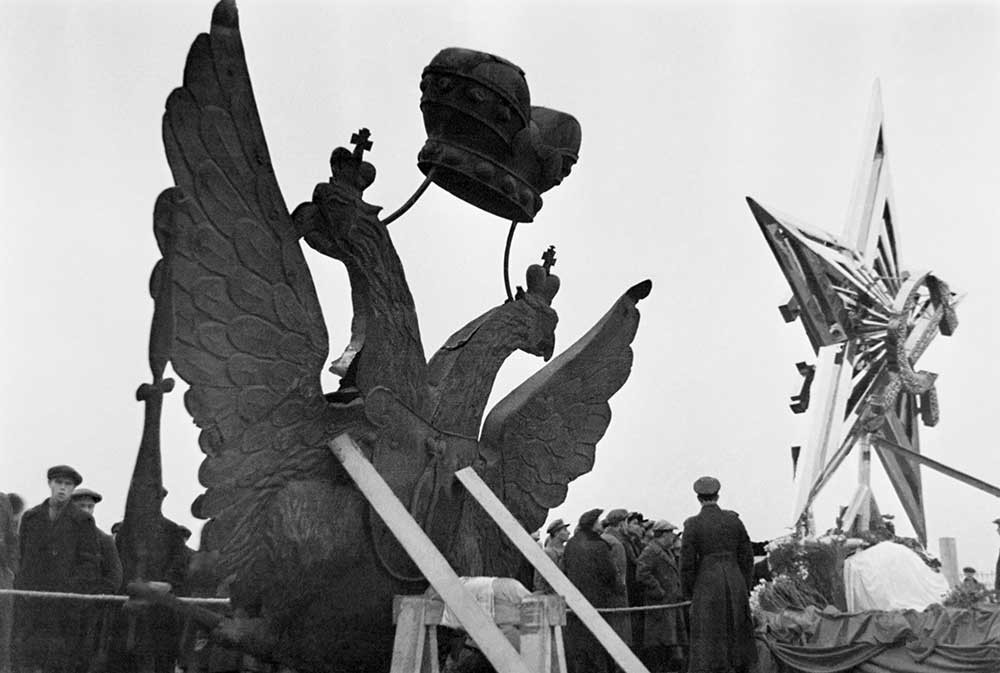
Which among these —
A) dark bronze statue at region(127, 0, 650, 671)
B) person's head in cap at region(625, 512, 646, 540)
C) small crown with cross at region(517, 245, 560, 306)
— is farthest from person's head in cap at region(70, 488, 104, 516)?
person's head in cap at region(625, 512, 646, 540)

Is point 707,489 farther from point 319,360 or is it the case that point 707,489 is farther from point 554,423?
point 319,360

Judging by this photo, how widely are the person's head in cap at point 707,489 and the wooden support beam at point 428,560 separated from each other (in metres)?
3.01

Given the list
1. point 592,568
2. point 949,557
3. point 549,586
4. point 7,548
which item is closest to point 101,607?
point 7,548

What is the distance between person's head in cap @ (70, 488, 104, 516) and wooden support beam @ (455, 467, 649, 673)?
1468 mm

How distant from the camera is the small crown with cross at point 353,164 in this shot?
15.5 ft

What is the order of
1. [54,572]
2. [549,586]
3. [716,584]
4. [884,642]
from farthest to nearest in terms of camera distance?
[884,642] < [716,584] < [549,586] < [54,572]

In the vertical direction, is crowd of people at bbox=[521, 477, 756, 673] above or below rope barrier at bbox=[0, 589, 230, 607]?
above

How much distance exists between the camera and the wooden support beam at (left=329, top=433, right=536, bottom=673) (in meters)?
4.30

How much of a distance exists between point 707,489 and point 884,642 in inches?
67.7

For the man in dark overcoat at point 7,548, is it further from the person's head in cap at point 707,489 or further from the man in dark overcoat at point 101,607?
the person's head in cap at point 707,489

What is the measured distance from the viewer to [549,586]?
6762 mm

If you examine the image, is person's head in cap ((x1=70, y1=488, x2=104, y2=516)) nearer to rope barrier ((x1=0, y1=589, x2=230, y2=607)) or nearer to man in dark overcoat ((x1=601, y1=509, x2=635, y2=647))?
rope barrier ((x1=0, y1=589, x2=230, y2=607))

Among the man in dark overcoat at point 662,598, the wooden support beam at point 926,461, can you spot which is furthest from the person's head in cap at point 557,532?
the wooden support beam at point 926,461

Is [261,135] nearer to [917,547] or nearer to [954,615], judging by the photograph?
[954,615]
